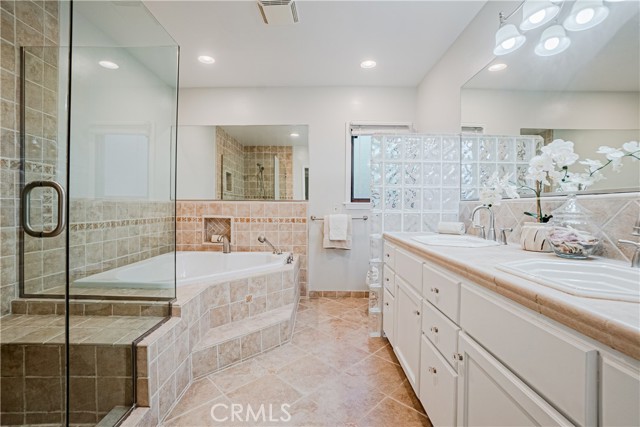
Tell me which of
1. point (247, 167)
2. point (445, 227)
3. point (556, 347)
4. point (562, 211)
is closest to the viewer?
point (556, 347)

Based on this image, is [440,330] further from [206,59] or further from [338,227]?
[206,59]

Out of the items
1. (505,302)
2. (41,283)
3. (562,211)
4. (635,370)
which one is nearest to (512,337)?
(505,302)

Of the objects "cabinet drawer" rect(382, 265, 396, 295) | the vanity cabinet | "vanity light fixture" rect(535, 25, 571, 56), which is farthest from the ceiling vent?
"cabinet drawer" rect(382, 265, 396, 295)

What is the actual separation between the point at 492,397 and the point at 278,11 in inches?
90.1

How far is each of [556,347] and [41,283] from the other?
7.31 ft

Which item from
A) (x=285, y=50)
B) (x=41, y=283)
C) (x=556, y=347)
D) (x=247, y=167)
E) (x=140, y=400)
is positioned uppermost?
(x=285, y=50)

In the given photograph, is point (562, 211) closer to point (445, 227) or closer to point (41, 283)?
point (445, 227)

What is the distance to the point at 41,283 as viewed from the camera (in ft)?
4.85

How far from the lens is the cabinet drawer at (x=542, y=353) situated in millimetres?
473

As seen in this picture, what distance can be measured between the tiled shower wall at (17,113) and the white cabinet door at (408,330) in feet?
6.66

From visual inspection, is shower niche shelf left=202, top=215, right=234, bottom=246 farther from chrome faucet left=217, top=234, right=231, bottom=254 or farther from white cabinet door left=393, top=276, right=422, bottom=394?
white cabinet door left=393, top=276, right=422, bottom=394

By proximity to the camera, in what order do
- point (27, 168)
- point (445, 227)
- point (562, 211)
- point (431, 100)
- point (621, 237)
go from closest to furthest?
point (621, 237), point (562, 211), point (27, 168), point (445, 227), point (431, 100)

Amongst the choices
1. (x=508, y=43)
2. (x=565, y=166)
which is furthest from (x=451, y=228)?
(x=508, y=43)

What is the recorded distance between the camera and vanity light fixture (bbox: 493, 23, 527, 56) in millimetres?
1501
